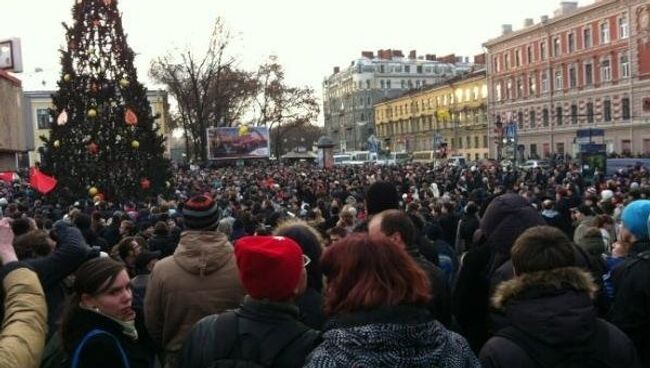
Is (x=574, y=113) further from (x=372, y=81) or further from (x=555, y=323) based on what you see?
(x=555, y=323)

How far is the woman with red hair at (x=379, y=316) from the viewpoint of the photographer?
2266 millimetres

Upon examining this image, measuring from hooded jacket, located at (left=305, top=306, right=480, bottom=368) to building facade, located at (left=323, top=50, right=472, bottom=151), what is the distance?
119m

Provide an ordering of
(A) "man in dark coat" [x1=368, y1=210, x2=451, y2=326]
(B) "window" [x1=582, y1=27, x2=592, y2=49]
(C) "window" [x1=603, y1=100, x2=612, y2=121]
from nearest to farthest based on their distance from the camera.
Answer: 1. (A) "man in dark coat" [x1=368, y1=210, x2=451, y2=326]
2. (C) "window" [x1=603, y1=100, x2=612, y2=121]
3. (B) "window" [x1=582, y1=27, x2=592, y2=49]

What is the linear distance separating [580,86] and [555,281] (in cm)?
6783

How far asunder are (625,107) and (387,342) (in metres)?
63.2

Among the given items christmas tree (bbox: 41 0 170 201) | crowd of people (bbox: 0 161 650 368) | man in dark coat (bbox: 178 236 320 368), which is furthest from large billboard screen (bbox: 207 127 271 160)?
man in dark coat (bbox: 178 236 320 368)

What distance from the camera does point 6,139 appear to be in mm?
6488

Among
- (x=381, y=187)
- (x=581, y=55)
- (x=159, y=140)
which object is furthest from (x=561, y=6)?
(x=381, y=187)

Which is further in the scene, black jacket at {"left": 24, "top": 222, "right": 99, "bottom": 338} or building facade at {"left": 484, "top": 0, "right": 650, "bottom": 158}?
building facade at {"left": 484, "top": 0, "right": 650, "bottom": 158}

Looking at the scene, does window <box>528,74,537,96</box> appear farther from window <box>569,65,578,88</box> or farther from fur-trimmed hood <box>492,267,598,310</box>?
fur-trimmed hood <box>492,267,598,310</box>

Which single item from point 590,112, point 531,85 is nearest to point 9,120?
point 590,112

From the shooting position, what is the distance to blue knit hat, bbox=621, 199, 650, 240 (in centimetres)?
436

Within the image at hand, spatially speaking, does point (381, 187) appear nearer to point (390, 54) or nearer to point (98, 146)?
point (98, 146)

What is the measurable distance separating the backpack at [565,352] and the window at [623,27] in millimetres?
61323
